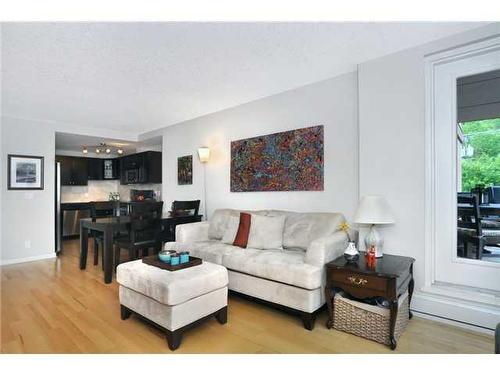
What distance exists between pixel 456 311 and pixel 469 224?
72 centimetres

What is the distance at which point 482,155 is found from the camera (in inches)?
89.9

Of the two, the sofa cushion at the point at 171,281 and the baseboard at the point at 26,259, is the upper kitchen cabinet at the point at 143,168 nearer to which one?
the baseboard at the point at 26,259

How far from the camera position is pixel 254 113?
3.82 metres

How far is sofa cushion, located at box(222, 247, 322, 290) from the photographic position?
2238mm

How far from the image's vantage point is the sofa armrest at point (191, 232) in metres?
3.41

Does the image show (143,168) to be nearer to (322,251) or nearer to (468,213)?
(322,251)

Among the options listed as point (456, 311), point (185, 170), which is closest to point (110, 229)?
point (185, 170)

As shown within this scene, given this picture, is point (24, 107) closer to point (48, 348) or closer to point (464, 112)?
point (48, 348)

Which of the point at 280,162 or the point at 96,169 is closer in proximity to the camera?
the point at 280,162

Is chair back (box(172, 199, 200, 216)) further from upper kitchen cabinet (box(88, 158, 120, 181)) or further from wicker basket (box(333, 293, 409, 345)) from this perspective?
upper kitchen cabinet (box(88, 158, 120, 181))

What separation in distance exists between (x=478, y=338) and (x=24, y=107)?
18.8 ft

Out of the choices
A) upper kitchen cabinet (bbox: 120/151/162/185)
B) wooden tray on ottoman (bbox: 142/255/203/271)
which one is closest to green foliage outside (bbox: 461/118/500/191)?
wooden tray on ottoman (bbox: 142/255/203/271)

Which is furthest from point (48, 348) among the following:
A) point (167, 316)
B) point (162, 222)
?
point (162, 222)

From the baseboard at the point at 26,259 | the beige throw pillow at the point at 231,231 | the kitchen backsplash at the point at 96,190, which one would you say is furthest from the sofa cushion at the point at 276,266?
the kitchen backsplash at the point at 96,190
